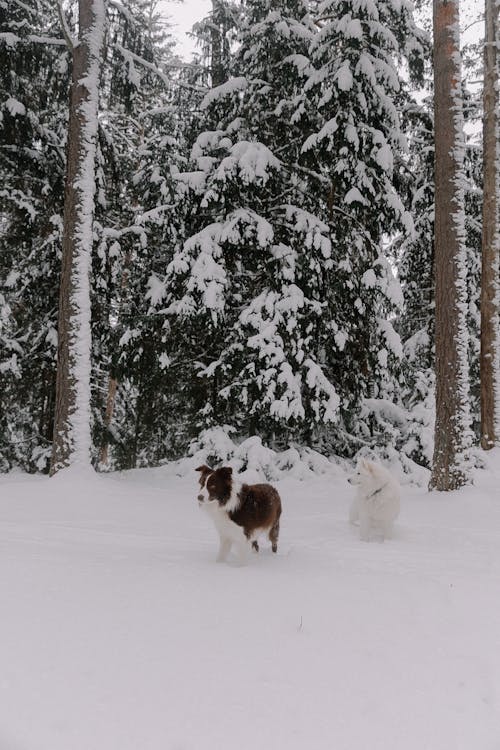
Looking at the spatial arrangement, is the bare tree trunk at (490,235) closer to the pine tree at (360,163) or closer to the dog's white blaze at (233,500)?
the pine tree at (360,163)

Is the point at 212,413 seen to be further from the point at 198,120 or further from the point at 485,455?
the point at 198,120

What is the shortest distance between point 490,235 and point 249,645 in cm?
1181

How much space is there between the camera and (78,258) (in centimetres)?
1073

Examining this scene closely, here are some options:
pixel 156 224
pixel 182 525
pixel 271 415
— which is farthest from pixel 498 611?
pixel 156 224

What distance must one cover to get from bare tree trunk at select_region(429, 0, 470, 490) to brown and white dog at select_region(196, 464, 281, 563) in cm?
470

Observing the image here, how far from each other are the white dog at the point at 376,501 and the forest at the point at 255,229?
2869mm

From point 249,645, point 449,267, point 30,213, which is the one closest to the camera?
point 249,645

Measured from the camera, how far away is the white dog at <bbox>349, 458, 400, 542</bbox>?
6496 mm

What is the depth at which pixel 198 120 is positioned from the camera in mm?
13500

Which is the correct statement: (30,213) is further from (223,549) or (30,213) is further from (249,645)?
(249,645)

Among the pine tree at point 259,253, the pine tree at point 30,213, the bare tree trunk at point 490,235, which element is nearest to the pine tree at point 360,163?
the pine tree at point 259,253

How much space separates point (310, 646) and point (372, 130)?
35.3ft

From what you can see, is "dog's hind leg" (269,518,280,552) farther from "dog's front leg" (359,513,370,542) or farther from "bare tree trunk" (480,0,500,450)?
"bare tree trunk" (480,0,500,450)

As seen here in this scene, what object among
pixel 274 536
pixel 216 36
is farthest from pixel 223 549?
pixel 216 36
